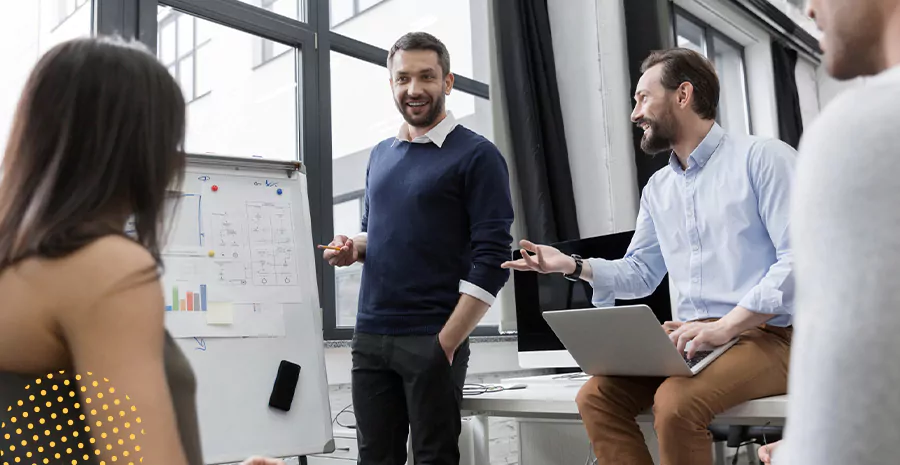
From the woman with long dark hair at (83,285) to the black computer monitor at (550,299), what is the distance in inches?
86.1

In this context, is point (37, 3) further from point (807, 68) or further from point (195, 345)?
point (807, 68)

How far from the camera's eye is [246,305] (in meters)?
2.24

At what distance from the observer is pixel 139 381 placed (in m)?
0.59

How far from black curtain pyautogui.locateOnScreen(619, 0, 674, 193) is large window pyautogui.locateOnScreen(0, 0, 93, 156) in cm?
274

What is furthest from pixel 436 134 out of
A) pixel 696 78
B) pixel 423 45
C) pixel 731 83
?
pixel 731 83

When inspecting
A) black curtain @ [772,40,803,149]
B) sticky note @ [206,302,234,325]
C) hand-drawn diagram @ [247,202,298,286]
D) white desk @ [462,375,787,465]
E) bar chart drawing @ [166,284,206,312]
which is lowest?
white desk @ [462,375,787,465]

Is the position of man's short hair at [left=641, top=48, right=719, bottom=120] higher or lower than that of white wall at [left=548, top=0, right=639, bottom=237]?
lower

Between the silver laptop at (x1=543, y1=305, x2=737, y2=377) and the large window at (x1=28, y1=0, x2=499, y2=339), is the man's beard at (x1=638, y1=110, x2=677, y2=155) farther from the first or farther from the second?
the large window at (x1=28, y1=0, x2=499, y2=339)

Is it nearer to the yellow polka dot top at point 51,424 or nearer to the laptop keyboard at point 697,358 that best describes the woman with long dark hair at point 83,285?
the yellow polka dot top at point 51,424

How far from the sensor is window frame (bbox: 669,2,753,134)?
15.2 ft

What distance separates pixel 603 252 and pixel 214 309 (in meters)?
1.36

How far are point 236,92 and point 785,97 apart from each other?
4.34 m

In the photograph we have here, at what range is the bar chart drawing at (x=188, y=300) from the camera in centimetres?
212

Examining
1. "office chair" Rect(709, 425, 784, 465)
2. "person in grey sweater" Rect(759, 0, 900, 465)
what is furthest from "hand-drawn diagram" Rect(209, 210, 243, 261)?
"person in grey sweater" Rect(759, 0, 900, 465)
